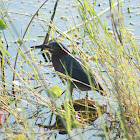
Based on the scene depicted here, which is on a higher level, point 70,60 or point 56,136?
point 70,60

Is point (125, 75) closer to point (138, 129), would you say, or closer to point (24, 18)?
point (138, 129)

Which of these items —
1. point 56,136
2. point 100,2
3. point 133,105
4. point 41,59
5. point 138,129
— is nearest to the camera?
point 138,129

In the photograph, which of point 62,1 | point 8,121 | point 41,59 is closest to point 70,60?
point 41,59

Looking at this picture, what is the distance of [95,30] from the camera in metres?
2.46

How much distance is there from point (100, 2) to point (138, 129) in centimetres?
364

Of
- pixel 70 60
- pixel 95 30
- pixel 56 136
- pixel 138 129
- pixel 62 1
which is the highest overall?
pixel 62 1

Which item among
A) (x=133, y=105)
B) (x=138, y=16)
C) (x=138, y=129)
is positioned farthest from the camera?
(x=138, y=16)

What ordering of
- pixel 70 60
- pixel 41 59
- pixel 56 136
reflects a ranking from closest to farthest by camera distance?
pixel 56 136, pixel 70 60, pixel 41 59

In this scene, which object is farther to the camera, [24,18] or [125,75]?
[24,18]

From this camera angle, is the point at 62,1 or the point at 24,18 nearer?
the point at 24,18

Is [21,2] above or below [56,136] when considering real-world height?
above

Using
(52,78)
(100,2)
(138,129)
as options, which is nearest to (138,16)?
(100,2)

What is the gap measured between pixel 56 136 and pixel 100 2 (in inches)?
131

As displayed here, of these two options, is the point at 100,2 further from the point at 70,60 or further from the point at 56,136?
the point at 56,136
